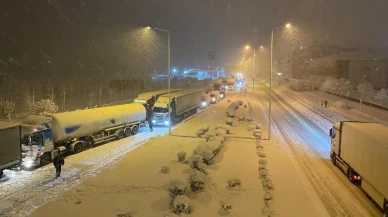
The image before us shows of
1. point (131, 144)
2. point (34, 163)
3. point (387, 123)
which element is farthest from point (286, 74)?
point (34, 163)

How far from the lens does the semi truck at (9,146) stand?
17.8 metres

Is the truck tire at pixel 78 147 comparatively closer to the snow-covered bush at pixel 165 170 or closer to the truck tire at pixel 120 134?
the truck tire at pixel 120 134

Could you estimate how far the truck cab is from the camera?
66.5 feet

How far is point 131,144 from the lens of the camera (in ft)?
86.9

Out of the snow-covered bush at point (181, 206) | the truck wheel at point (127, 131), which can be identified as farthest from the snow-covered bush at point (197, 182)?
the truck wheel at point (127, 131)

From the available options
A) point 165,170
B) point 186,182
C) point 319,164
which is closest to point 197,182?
point 186,182

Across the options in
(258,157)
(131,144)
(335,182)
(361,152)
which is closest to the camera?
(361,152)

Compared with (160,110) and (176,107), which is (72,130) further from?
(176,107)

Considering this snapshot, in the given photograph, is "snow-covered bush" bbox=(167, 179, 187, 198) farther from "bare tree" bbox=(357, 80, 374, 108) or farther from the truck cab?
"bare tree" bbox=(357, 80, 374, 108)

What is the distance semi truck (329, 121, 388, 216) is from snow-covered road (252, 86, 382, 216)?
0.57m

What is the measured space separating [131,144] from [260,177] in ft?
40.6

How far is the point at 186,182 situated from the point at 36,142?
10534 mm

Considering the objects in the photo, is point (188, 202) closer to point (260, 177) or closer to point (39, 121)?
point (260, 177)

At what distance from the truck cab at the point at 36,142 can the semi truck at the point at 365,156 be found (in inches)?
690
